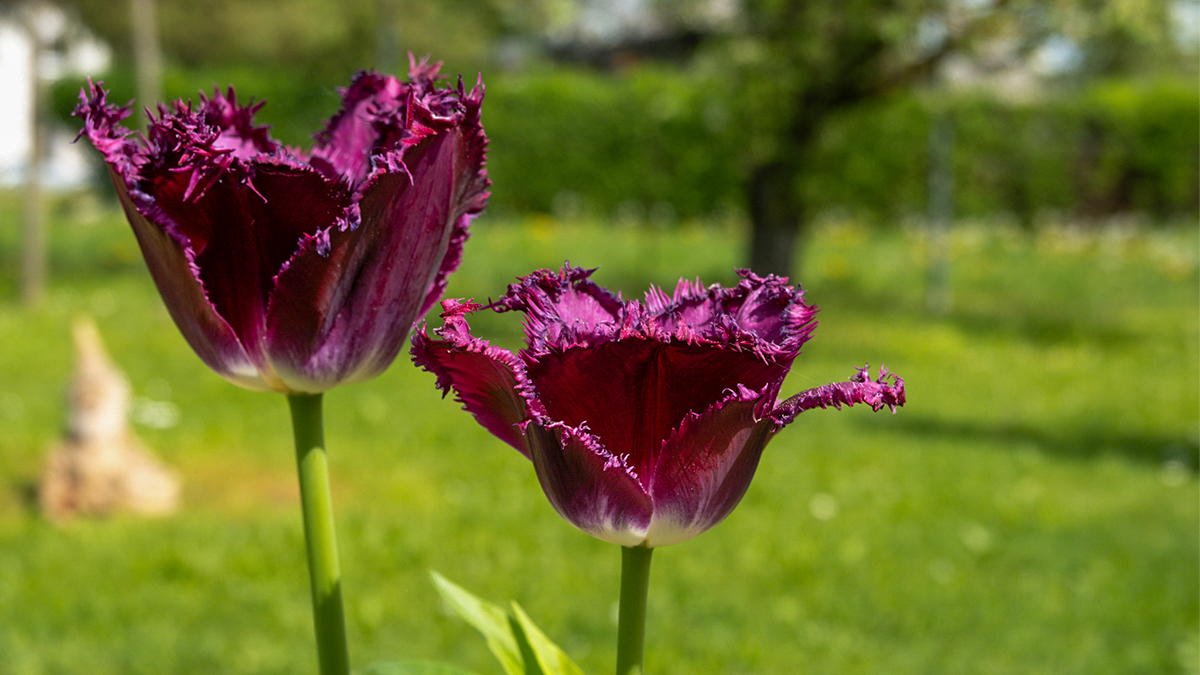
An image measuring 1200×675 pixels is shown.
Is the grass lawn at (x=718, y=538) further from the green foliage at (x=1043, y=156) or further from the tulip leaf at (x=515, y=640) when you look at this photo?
the green foliage at (x=1043, y=156)

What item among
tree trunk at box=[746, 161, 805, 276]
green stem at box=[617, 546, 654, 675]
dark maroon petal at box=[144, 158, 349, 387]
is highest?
tree trunk at box=[746, 161, 805, 276]

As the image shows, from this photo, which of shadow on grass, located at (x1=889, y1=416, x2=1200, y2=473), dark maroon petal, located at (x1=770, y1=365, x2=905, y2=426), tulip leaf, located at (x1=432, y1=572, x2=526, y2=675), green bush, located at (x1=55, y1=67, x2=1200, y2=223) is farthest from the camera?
green bush, located at (x1=55, y1=67, x2=1200, y2=223)

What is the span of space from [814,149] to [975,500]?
16.5 feet

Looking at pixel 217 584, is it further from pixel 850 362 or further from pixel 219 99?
pixel 850 362

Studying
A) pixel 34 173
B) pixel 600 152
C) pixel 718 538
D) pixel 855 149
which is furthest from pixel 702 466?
pixel 600 152

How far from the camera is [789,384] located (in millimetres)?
715

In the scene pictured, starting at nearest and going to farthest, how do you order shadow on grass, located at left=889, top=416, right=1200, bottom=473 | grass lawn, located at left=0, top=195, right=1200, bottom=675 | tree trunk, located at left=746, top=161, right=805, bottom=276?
grass lawn, located at left=0, top=195, right=1200, bottom=675
shadow on grass, located at left=889, top=416, right=1200, bottom=473
tree trunk, located at left=746, top=161, right=805, bottom=276

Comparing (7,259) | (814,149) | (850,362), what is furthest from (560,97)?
(850,362)

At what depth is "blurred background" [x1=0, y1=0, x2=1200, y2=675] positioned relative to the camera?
142 inches

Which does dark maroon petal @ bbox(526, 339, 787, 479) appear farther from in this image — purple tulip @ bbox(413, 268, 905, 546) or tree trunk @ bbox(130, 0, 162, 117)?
tree trunk @ bbox(130, 0, 162, 117)

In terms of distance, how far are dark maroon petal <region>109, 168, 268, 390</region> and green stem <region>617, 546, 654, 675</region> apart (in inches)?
9.5

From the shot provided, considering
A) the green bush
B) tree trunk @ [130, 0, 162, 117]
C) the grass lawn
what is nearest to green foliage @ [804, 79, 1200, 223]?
the green bush

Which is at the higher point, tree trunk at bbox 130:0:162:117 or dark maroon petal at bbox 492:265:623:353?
tree trunk at bbox 130:0:162:117

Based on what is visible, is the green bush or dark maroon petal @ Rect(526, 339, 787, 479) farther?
the green bush
